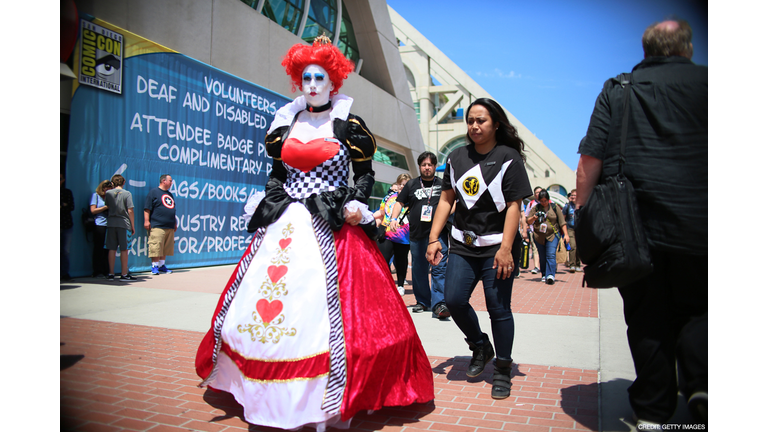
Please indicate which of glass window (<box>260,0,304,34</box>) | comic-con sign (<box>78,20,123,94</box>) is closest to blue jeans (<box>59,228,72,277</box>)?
comic-con sign (<box>78,20,123,94</box>)

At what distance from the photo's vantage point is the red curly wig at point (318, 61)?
3090mm

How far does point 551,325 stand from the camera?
16.6ft

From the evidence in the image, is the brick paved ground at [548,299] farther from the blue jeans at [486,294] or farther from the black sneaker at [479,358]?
the blue jeans at [486,294]

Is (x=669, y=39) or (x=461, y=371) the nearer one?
(x=669, y=39)

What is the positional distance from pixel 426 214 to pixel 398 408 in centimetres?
293

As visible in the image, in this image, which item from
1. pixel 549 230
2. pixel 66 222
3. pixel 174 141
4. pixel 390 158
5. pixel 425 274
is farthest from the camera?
pixel 390 158

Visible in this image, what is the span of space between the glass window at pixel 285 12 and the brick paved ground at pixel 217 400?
1033 cm

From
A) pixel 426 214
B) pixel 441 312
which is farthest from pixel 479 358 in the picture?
pixel 426 214

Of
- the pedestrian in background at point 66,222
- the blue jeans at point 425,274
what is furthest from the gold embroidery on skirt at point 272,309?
the pedestrian in background at point 66,222

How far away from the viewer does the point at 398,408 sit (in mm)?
2773

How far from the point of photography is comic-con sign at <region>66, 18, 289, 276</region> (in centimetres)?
738

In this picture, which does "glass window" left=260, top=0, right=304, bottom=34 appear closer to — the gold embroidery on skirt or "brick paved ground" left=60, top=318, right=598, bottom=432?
"brick paved ground" left=60, top=318, right=598, bottom=432

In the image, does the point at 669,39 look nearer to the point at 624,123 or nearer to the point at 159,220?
the point at 624,123

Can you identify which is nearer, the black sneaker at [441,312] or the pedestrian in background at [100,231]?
the black sneaker at [441,312]
